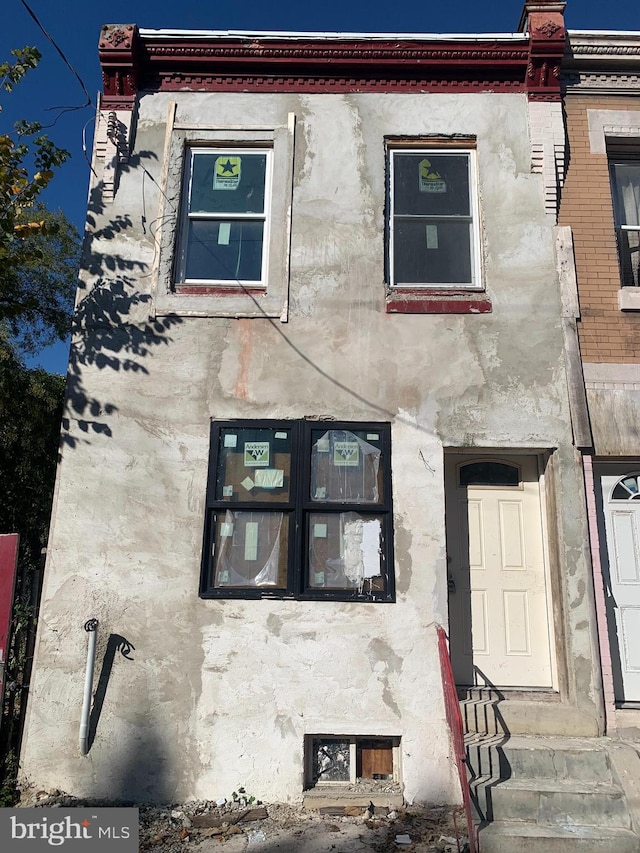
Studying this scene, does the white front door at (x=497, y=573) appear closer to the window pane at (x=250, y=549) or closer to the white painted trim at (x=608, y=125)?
the window pane at (x=250, y=549)

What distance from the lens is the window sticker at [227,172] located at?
7.16 metres

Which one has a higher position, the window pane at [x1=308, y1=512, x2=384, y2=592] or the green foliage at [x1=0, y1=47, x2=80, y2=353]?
the green foliage at [x1=0, y1=47, x2=80, y2=353]

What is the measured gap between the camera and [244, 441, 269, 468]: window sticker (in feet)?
20.6

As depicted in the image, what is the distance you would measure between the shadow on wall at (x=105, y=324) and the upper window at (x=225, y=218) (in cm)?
51

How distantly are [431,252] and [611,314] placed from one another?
75.3 inches

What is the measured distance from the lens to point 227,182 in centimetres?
717

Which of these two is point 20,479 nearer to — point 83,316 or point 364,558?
point 83,316

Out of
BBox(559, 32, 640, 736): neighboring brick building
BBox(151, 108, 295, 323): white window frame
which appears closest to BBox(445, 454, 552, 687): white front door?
BBox(559, 32, 640, 736): neighboring brick building

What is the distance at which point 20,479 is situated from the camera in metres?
10.7

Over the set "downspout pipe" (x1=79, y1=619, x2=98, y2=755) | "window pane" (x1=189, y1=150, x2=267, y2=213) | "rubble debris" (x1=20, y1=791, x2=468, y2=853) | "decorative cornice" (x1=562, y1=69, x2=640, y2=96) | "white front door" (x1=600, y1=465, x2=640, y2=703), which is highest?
"decorative cornice" (x1=562, y1=69, x2=640, y2=96)

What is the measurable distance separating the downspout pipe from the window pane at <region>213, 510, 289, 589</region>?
1100mm

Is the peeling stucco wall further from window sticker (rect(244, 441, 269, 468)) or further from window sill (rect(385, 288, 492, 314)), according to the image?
window sticker (rect(244, 441, 269, 468))

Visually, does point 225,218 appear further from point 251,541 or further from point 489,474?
point 489,474
